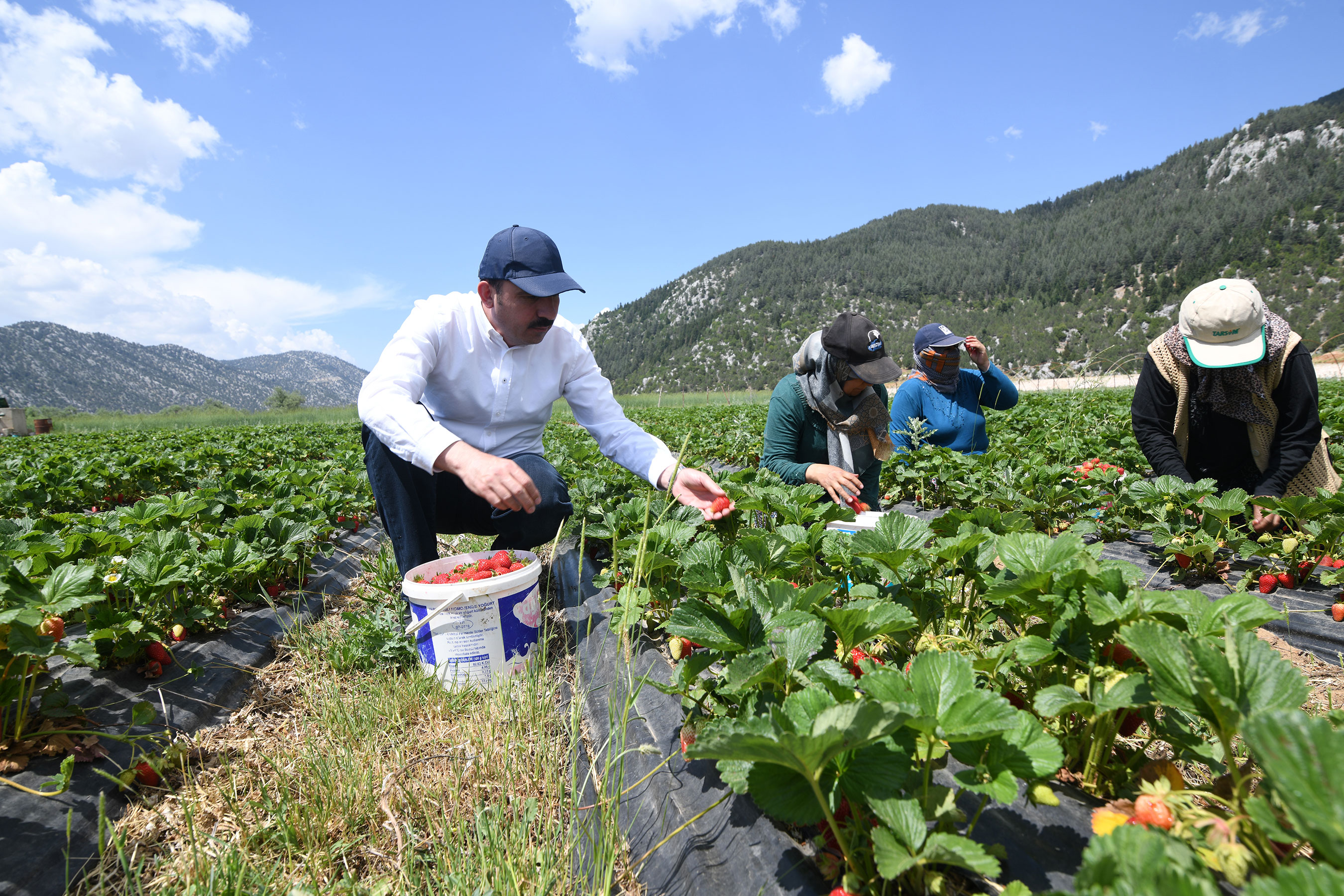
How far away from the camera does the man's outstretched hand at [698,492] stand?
2.50m

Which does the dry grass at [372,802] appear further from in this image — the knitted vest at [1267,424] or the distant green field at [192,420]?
the distant green field at [192,420]

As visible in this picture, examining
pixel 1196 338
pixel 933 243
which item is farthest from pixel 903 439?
pixel 933 243

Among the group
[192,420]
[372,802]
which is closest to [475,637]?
[372,802]

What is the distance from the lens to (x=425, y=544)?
284cm

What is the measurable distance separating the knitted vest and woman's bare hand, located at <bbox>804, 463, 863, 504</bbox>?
165 cm

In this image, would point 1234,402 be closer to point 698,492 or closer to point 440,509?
point 698,492

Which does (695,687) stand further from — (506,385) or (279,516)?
(279,516)

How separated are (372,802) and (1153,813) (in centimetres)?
180

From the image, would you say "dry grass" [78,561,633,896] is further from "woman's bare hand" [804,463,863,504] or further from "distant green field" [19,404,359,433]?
"distant green field" [19,404,359,433]

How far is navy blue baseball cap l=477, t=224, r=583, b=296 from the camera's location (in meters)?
2.51

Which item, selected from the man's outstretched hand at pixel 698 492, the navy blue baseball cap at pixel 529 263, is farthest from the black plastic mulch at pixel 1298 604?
the navy blue baseball cap at pixel 529 263

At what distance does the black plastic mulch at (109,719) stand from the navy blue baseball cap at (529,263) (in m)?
1.69

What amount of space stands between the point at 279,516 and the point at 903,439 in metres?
4.29

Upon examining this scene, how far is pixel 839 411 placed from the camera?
11.9 ft
